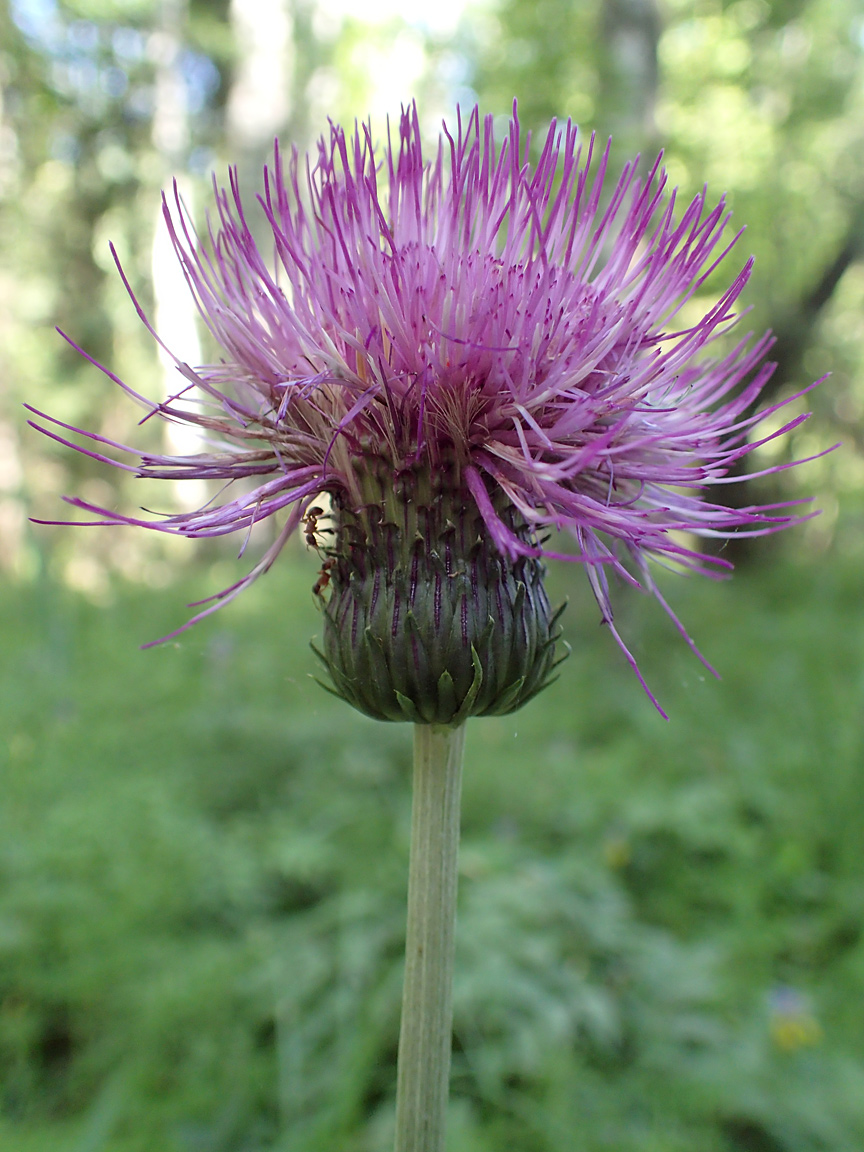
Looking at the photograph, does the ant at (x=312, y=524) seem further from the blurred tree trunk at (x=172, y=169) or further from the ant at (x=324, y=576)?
the blurred tree trunk at (x=172, y=169)

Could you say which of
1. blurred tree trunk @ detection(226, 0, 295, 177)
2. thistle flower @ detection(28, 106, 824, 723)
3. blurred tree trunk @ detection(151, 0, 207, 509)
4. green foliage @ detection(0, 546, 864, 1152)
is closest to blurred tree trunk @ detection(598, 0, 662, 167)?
green foliage @ detection(0, 546, 864, 1152)

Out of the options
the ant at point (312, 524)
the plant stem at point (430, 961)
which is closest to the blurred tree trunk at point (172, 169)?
the ant at point (312, 524)

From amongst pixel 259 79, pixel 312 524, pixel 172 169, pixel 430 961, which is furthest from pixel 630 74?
pixel 172 169

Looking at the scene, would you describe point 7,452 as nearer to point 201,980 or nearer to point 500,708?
point 201,980

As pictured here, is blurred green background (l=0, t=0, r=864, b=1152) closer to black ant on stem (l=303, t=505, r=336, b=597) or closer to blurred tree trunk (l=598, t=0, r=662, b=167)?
blurred tree trunk (l=598, t=0, r=662, b=167)

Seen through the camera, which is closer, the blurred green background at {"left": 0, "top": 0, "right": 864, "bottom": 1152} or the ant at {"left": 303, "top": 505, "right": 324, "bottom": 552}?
the ant at {"left": 303, "top": 505, "right": 324, "bottom": 552}

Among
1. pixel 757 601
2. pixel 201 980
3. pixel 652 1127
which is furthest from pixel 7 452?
pixel 652 1127
